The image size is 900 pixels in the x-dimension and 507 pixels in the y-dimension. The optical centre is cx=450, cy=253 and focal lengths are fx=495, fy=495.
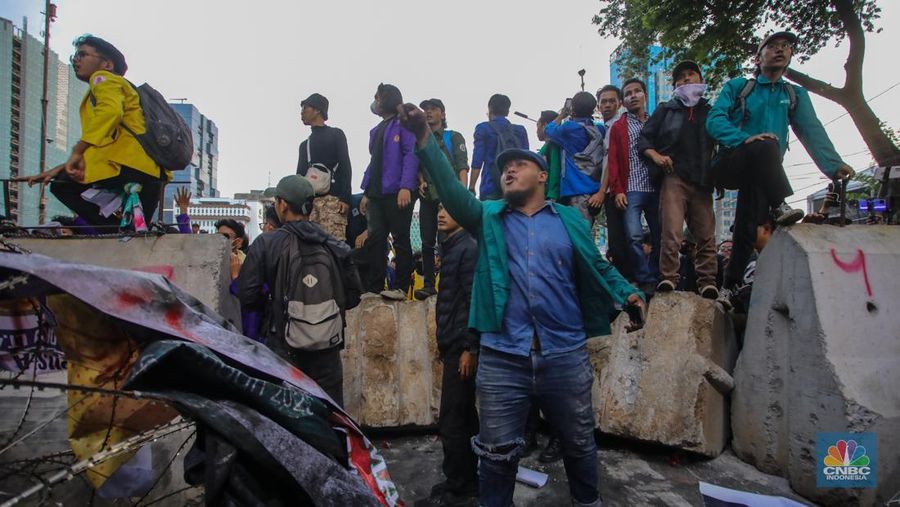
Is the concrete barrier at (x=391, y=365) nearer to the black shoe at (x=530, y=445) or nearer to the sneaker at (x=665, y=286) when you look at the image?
the black shoe at (x=530, y=445)

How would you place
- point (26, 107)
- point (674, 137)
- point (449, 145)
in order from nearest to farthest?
point (674, 137), point (449, 145), point (26, 107)

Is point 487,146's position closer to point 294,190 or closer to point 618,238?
point 618,238

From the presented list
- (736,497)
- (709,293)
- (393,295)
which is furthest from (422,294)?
(736,497)

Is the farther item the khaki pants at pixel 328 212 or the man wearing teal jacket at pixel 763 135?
the khaki pants at pixel 328 212

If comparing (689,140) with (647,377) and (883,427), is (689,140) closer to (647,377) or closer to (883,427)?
(647,377)

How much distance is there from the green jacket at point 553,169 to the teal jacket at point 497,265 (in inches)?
83.3

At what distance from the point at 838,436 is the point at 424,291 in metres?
3.34

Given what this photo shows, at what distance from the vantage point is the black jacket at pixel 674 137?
13.6 feet

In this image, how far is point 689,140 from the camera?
13.9 ft

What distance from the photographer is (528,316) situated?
259cm

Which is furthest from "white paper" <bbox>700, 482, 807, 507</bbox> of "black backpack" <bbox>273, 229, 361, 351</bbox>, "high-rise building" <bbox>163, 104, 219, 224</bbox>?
"high-rise building" <bbox>163, 104, 219, 224</bbox>

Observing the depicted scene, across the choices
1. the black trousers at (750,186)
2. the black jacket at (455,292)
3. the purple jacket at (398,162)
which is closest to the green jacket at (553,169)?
the purple jacket at (398,162)

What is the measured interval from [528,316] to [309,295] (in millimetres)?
1494

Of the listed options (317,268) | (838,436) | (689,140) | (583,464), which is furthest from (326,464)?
(689,140)
